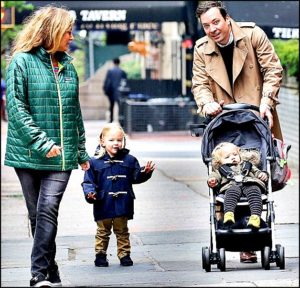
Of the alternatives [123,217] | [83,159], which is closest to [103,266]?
[123,217]

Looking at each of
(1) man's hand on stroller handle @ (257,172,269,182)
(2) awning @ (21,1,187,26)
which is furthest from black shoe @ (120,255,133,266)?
(2) awning @ (21,1,187,26)

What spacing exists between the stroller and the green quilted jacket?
1217mm

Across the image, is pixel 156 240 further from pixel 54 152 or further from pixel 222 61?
pixel 54 152

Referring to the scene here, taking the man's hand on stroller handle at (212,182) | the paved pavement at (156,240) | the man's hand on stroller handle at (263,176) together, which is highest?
the man's hand on stroller handle at (263,176)

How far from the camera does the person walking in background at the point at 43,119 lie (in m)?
7.82

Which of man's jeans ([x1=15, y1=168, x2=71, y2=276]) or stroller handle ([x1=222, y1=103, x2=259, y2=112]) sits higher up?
stroller handle ([x1=222, y1=103, x2=259, y2=112])

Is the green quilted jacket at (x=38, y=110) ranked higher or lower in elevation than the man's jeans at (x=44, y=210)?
higher

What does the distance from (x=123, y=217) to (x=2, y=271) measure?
41.3 inches

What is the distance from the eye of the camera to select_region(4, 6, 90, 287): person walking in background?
7824mm

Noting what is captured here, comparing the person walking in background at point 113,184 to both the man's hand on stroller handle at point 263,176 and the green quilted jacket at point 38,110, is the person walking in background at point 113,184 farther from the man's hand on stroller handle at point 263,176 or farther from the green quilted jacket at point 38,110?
the green quilted jacket at point 38,110

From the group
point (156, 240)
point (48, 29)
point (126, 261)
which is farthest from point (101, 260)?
point (48, 29)

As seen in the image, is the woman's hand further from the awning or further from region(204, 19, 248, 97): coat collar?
the awning

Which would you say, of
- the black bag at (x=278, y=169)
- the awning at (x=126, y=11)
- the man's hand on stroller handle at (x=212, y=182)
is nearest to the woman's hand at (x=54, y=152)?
the man's hand on stroller handle at (x=212, y=182)

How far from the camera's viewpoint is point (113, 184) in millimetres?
9188
